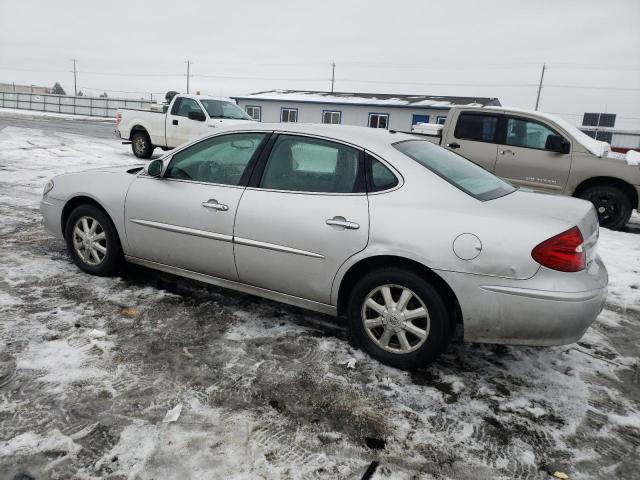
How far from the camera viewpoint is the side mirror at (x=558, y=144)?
25.8 feet

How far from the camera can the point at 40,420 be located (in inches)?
96.7

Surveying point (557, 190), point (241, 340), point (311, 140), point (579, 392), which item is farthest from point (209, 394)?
point (557, 190)

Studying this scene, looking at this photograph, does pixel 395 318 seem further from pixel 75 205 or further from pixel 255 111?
pixel 255 111

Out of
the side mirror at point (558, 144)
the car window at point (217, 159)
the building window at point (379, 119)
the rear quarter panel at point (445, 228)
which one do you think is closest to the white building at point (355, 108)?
the building window at point (379, 119)

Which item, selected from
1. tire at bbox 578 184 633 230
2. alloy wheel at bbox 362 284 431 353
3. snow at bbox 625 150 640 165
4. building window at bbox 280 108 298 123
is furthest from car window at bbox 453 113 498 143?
building window at bbox 280 108 298 123

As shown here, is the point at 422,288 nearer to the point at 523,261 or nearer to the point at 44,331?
the point at 523,261

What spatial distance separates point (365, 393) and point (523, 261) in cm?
120

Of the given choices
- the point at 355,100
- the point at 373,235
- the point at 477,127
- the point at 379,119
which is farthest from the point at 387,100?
the point at 373,235

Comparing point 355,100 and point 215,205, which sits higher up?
point 355,100

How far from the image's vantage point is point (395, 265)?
3.08m

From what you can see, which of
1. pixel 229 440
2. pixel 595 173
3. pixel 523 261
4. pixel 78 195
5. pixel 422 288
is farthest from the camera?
pixel 595 173

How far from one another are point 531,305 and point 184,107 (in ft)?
39.7

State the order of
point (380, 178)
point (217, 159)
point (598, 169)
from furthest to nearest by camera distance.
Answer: point (598, 169), point (217, 159), point (380, 178)

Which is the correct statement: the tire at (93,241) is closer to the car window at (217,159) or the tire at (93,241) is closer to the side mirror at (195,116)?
the car window at (217,159)
